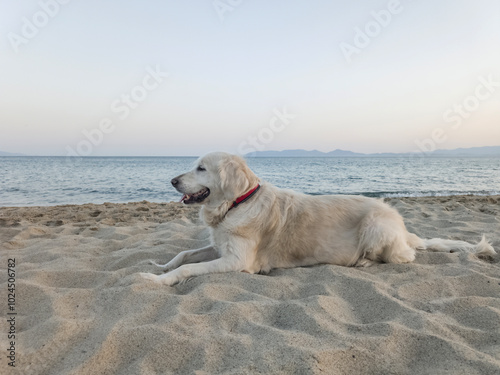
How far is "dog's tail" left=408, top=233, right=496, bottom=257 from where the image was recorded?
393 centimetres

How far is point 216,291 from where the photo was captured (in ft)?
9.45

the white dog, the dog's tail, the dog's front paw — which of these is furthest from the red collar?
the dog's tail

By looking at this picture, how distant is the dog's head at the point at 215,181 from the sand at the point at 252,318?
36.1 inches

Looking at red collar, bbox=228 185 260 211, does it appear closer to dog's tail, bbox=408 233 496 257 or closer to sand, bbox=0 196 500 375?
sand, bbox=0 196 500 375

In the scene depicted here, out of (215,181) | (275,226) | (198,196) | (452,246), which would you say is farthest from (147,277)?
(452,246)

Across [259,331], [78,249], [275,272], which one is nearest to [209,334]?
[259,331]

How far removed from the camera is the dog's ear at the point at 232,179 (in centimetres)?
371

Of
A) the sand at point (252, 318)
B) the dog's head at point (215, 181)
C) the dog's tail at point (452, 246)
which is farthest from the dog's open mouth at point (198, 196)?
the dog's tail at point (452, 246)

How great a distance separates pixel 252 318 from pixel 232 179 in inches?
67.5

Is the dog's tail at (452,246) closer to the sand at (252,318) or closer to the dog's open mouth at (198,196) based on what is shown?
the sand at (252,318)

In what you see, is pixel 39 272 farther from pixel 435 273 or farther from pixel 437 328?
pixel 435 273

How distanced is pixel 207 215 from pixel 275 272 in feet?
3.36

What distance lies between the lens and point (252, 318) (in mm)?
2365

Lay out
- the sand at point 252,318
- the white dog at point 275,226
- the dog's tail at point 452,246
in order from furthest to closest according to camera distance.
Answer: the dog's tail at point 452,246, the white dog at point 275,226, the sand at point 252,318
